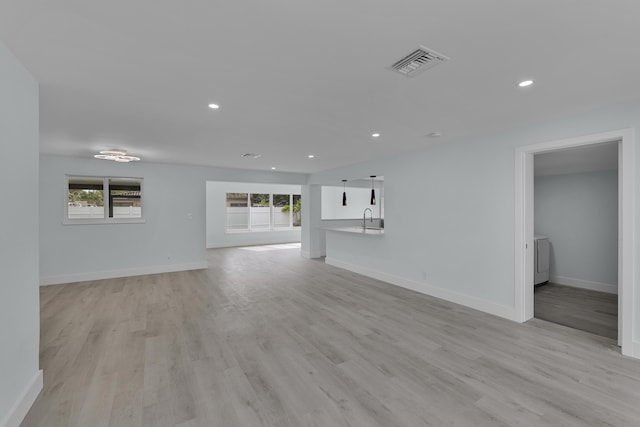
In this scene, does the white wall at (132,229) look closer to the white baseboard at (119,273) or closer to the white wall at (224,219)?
the white baseboard at (119,273)

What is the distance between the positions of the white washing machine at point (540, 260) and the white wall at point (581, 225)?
32 centimetres

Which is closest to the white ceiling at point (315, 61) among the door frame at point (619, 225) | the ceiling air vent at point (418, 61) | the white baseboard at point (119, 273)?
the ceiling air vent at point (418, 61)

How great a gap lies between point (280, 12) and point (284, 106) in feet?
4.55

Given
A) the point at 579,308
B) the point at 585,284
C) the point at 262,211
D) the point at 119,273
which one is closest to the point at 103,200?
the point at 119,273

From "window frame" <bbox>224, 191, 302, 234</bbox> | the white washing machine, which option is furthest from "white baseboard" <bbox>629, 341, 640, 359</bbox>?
"window frame" <bbox>224, 191, 302, 234</bbox>

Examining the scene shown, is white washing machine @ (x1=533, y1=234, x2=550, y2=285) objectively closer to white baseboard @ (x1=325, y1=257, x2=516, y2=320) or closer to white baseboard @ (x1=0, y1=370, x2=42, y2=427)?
white baseboard @ (x1=325, y1=257, x2=516, y2=320)

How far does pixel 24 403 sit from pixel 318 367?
6.85ft

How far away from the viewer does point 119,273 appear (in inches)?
235

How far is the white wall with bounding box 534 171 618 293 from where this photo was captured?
478 cm

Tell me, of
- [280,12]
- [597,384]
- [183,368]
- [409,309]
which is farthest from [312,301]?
[280,12]

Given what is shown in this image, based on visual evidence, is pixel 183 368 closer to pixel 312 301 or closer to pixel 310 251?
pixel 312 301

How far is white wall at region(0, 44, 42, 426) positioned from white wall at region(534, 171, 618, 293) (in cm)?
740

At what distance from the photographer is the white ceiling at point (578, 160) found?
12.1 ft

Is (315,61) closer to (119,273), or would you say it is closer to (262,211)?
(119,273)
